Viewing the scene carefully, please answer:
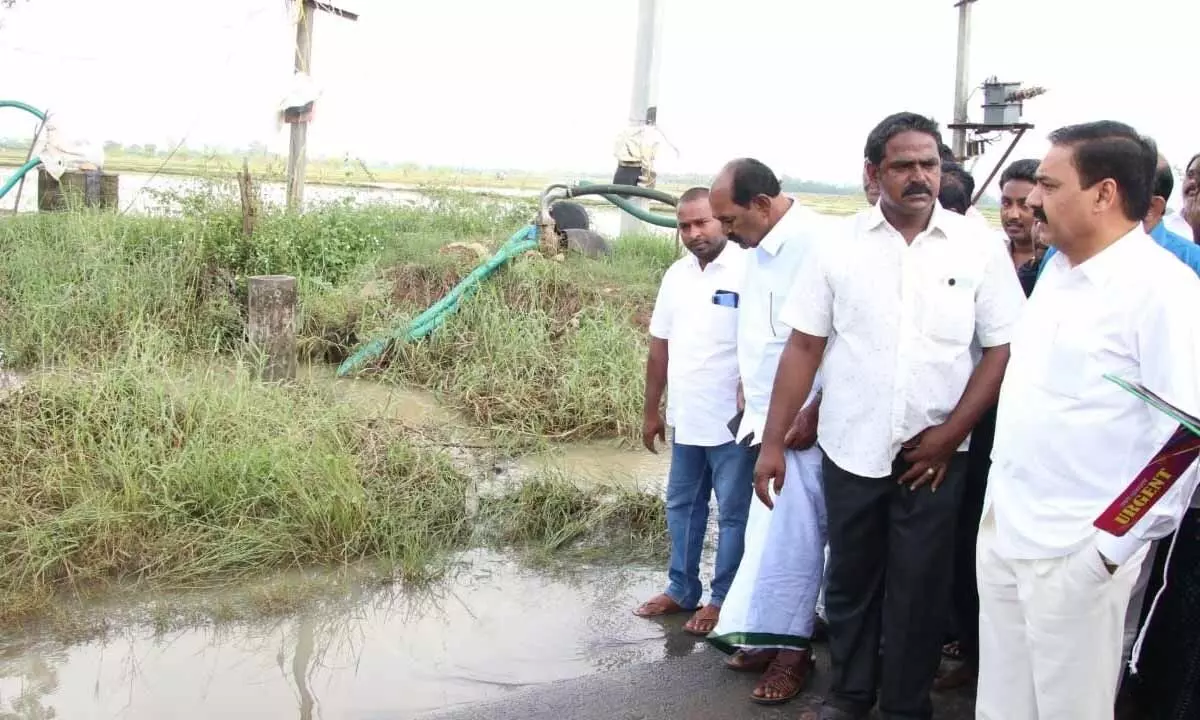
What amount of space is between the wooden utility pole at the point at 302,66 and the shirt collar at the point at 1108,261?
8945 mm

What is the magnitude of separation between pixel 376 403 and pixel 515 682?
286cm

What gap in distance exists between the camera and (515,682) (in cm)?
367

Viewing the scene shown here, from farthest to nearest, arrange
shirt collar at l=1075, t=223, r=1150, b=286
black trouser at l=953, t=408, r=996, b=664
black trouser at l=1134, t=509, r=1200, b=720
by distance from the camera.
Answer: black trouser at l=953, t=408, r=996, b=664, black trouser at l=1134, t=509, r=1200, b=720, shirt collar at l=1075, t=223, r=1150, b=286

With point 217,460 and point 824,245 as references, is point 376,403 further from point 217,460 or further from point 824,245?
point 824,245

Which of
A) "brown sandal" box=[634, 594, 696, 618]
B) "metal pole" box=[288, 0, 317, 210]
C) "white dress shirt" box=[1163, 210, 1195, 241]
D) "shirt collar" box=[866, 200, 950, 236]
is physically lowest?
"brown sandal" box=[634, 594, 696, 618]

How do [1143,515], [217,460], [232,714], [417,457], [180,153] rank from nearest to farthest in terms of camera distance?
[1143,515], [232,714], [217,460], [417,457], [180,153]

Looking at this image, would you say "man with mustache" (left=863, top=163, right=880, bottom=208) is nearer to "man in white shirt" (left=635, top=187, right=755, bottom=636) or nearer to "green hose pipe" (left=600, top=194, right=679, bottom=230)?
"man in white shirt" (left=635, top=187, right=755, bottom=636)

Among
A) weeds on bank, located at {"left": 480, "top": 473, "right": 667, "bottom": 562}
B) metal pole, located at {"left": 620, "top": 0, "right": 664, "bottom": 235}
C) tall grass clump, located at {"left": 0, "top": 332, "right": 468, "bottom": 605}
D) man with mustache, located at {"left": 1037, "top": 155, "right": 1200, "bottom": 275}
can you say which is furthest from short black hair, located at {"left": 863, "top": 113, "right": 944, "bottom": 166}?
metal pole, located at {"left": 620, "top": 0, "right": 664, "bottom": 235}

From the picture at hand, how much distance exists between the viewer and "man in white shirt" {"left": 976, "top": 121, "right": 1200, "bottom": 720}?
7.57 feet

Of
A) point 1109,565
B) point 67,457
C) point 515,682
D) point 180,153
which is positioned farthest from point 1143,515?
point 180,153

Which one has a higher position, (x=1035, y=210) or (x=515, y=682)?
(x=1035, y=210)

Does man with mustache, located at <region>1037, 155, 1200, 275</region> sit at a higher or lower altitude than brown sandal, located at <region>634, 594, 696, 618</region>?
higher

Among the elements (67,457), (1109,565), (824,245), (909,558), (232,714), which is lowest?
(232,714)

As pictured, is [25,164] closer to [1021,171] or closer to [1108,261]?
[1021,171]
